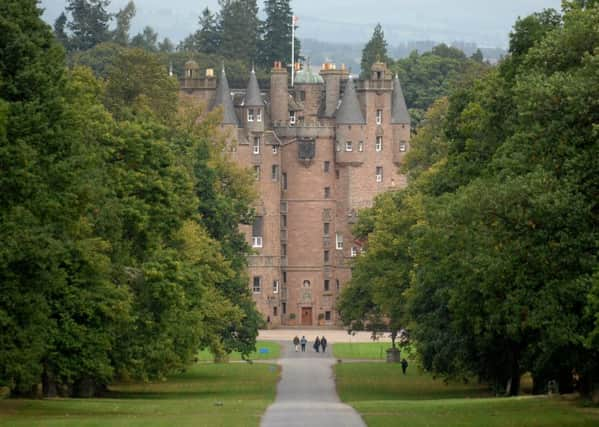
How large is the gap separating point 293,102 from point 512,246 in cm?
10769

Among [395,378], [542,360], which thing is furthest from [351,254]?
[542,360]

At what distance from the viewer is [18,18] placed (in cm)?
4609

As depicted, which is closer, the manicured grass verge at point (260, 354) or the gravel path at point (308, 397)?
the gravel path at point (308, 397)

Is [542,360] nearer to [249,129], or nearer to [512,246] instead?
[512,246]

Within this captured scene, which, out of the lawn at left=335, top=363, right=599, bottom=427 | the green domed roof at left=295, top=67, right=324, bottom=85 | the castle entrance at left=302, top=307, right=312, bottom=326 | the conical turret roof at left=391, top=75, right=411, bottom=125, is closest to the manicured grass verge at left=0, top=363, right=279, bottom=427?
the lawn at left=335, top=363, right=599, bottom=427

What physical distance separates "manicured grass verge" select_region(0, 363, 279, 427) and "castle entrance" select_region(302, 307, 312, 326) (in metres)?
75.9

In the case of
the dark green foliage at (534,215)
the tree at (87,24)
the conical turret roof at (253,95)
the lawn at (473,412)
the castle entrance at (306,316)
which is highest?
the tree at (87,24)

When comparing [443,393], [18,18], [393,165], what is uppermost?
[393,165]

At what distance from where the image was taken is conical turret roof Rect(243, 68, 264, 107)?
5768 inches

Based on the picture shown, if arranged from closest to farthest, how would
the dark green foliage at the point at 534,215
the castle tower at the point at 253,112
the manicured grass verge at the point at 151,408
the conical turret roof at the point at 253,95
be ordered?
the dark green foliage at the point at 534,215 < the manicured grass verge at the point at 151,408 < the castle tower at the point at 253,112 < the conical turret roof at the point at 253,95

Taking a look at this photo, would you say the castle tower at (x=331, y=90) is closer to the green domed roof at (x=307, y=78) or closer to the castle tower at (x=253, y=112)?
the green domed roof at (x=307, y=78)

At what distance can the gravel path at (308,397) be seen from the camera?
4588 centimetres

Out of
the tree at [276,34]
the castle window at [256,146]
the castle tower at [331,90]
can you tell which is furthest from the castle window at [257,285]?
the tree at [276,34]

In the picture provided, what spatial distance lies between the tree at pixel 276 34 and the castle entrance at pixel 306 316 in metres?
47.6
